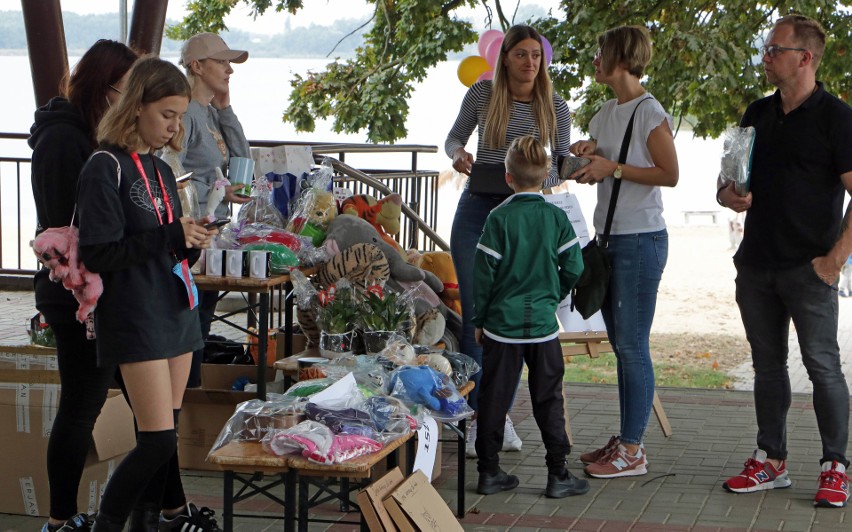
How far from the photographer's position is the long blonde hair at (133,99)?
3.15 meters

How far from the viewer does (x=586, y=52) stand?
34.0 feet

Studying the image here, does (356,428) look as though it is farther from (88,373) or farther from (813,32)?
(813,32)

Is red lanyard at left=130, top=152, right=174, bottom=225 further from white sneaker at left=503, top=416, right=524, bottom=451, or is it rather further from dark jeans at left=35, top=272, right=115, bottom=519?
white sneaker at left=503, top=416, right=524, bottom=451

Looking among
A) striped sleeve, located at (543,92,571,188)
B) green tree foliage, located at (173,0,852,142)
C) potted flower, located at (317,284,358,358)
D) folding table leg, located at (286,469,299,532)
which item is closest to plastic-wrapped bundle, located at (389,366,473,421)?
potted flower, located at (317,284,358,358)

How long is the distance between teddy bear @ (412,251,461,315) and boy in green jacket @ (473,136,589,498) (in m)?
1.06

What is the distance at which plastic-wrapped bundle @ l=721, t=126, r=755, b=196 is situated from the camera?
4.31 metres

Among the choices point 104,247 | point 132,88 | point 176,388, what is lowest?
point 176,388

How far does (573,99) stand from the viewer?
462 inches

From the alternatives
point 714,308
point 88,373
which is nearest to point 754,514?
point 88,373

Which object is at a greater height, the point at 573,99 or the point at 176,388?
the point at 573,99

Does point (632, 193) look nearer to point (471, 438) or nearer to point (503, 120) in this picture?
point (503, 120)

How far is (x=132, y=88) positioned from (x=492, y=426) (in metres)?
2.10

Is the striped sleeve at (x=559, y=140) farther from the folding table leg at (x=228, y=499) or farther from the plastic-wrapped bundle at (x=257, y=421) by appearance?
the folding table leg at (x=228, y=499)

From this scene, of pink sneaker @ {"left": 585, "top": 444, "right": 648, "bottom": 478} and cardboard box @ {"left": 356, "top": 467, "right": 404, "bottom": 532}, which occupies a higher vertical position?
cardboard box @ {"left": 356, "top": 467, "right": 404, "bottom": 532}
